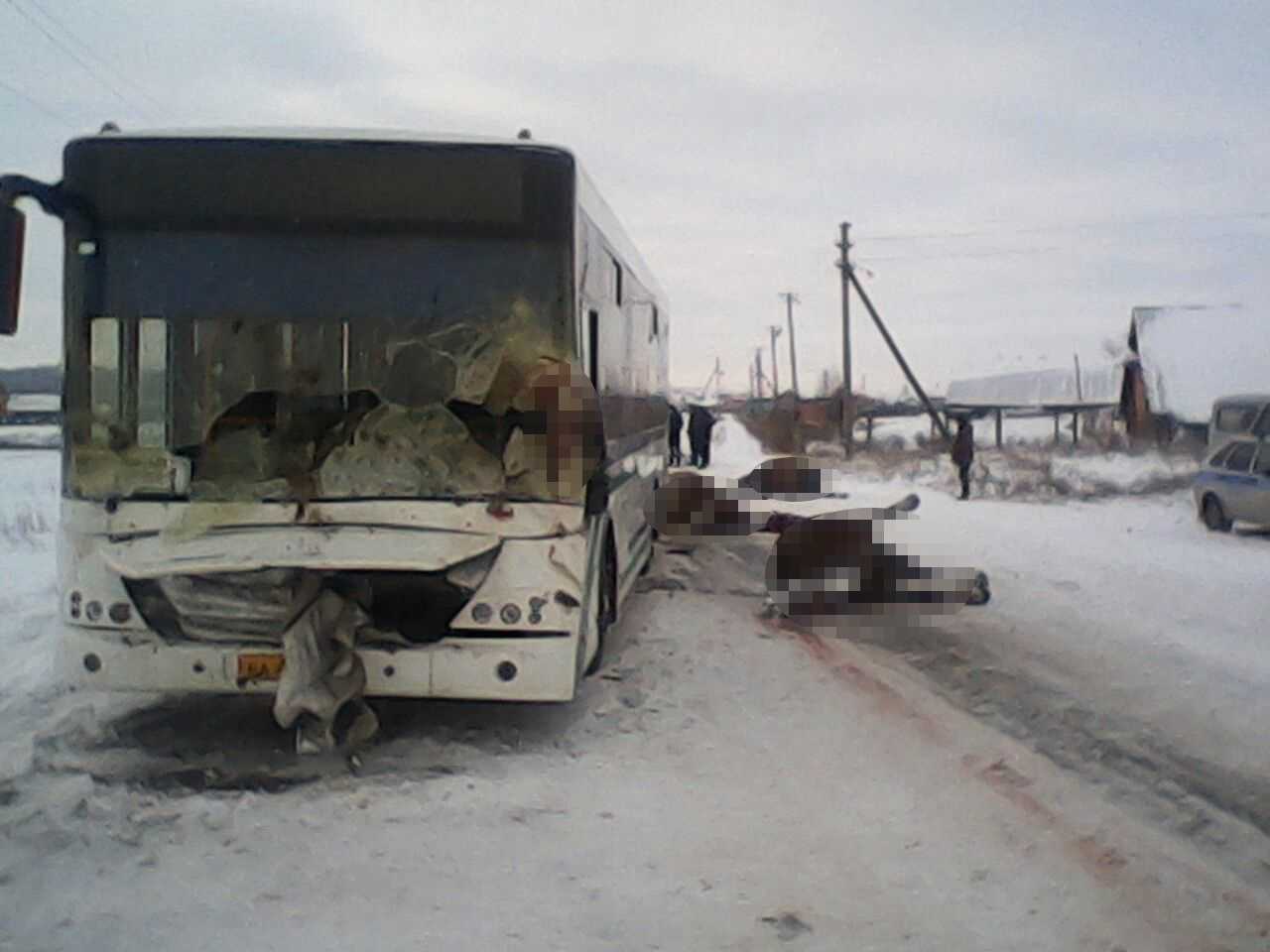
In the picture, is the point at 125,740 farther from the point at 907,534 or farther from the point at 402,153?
the point at 907,534

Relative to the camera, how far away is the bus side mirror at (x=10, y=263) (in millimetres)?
5625

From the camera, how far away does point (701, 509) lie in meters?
16.8

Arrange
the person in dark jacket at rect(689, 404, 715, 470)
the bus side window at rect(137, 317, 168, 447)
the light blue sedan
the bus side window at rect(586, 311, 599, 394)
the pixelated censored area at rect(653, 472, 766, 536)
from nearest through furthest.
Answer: the bus side window at rect(137, 317, 168, 447), the bus side window at rect(586, 311, 599, 394), the pixelated censored area at rect(653, 472, 766, 536), the light blue sedan, the person in dark jacket at rect(689, 404, 715, 470)

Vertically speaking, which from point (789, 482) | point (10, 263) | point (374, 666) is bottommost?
point (374, 666)

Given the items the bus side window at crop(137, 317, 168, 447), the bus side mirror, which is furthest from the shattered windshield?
the bus side mirror

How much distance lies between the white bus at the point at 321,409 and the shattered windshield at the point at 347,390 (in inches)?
0.5

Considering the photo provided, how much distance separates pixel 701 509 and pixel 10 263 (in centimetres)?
1184

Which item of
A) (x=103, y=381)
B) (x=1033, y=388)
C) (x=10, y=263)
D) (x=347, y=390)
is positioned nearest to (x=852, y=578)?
(x=347, y=390)

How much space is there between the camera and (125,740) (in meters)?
6.66

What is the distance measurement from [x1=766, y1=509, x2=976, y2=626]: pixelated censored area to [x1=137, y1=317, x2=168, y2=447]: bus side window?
19.9ft

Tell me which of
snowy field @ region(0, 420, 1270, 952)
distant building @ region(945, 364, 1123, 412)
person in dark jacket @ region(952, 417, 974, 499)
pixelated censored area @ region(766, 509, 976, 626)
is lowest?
snowy field @ region(0, 420, 1270, 952)

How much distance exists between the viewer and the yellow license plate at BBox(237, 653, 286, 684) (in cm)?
625

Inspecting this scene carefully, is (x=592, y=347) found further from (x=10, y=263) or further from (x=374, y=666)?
(x=10, y=263)

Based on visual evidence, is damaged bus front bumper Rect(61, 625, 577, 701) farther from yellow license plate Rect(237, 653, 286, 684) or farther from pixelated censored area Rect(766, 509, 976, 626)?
pixelated censored area Rect(766, 509, 976, 626)
